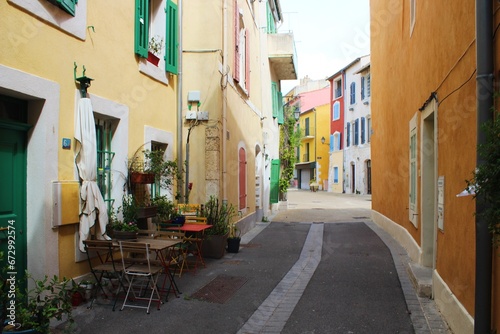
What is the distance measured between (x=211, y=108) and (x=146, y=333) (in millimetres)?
5338

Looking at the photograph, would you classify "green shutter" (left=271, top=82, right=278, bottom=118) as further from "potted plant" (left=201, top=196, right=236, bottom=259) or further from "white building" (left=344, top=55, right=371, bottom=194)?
"white building" (left=344, top=55, right=371, bottom=194)

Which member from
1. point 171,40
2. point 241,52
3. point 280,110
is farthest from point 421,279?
point 280,110

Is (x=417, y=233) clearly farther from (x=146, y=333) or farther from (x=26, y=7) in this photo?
(x=26, y=7)

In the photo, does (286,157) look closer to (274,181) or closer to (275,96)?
(274,181)

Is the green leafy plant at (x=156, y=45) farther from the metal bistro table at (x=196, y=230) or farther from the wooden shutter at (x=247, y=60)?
the wooden shutter at (x=247, y=60)

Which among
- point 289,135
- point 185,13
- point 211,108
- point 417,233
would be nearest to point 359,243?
point 417,233

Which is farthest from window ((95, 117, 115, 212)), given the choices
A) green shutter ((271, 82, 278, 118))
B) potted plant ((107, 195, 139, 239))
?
green shutter ((271, 82, 278, 118))

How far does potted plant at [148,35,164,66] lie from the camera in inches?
271

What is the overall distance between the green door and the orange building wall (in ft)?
13.5

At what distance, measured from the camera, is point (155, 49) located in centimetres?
701

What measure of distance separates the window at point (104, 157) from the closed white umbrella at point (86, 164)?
701 mm

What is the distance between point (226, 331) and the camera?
425 centimetres

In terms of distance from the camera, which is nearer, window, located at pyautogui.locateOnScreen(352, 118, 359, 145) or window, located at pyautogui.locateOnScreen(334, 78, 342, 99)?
window, located at pyautogui.locateOnScreen(352, 118, 359, 145)

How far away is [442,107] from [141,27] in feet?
14.3
